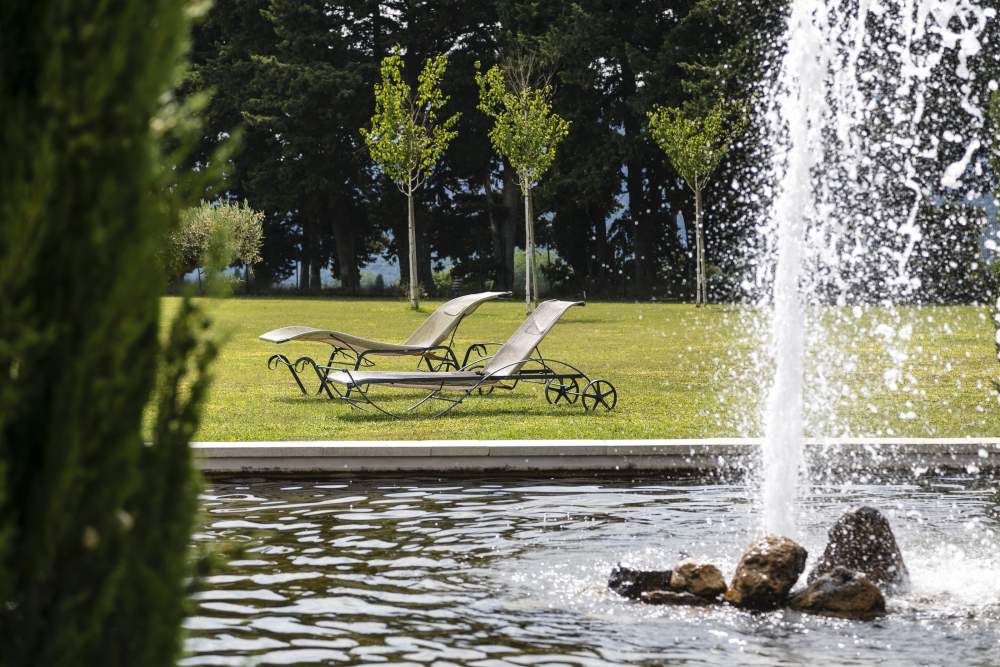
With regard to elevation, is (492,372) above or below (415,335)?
below

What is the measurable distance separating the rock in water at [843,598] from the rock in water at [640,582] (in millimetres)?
536

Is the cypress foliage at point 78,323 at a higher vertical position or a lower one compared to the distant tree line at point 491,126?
lower

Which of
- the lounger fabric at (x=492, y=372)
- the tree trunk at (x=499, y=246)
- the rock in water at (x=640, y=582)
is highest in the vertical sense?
the tree trunk at (x=499, y=246)

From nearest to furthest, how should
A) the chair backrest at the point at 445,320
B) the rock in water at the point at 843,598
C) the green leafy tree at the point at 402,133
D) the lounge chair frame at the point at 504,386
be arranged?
the rock in water at the point at 843,598 → the lounge chair frame at the point at 504,386 → the chair backrest at the point at 445,320 → the green leafy tree at the point at 402,133

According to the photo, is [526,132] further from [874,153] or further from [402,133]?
[874,153]

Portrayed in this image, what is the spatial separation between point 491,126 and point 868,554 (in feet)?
142

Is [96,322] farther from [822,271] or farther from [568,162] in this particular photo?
[568,162]

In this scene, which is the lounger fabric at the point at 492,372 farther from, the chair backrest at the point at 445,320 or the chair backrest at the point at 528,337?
the chair backrest at the point at 445,320

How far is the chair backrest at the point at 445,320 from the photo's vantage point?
1368cm

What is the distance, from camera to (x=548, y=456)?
840 centimetres

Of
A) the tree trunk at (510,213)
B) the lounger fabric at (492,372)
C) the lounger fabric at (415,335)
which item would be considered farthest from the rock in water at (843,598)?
the tree trunk at (510,213)

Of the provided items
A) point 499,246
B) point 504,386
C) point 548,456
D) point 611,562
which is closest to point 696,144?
point 499,246

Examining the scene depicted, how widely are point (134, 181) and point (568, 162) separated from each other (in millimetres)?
43481

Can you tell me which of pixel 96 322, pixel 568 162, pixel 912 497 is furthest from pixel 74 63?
pixel 568 162
